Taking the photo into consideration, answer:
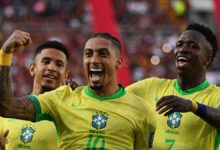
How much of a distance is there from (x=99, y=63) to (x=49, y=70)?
1.59 metres

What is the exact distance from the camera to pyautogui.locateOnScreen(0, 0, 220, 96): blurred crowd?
16.1 metres

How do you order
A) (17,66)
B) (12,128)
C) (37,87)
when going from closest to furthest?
1. (12,128)
2. (37,87)
3. (17,66)

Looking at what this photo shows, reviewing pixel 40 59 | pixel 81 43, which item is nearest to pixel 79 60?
pixel 81 43

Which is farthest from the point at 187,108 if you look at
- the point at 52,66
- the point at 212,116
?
the point at 52,66

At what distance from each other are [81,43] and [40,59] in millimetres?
10365

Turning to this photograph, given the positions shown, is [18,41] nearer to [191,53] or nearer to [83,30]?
[191,53]

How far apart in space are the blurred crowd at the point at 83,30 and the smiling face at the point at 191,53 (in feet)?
30.0

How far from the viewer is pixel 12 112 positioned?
4.76m

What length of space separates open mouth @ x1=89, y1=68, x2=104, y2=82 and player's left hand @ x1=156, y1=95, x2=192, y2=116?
63 centimetres

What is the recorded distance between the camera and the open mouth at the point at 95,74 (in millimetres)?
5133

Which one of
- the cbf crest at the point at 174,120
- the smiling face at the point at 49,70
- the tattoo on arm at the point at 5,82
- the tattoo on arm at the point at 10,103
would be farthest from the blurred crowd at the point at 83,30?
the tattoo on arm at the point at 5,82

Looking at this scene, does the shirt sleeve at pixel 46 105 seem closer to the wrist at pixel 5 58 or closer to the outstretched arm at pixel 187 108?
the wrist at pixel 5 58

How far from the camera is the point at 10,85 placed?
15.4ft

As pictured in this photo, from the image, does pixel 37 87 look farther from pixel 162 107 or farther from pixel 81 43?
pixel 81 43
